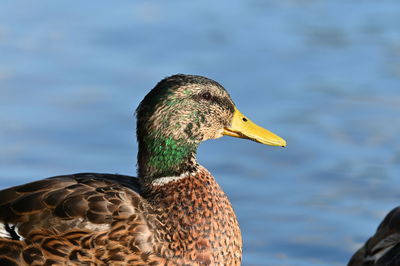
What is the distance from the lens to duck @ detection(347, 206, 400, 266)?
7.74 metres

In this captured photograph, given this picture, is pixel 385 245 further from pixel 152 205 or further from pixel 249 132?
pixel 152 205

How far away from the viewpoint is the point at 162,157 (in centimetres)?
726

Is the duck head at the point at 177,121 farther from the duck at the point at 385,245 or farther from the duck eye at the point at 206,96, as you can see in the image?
the duck at the point at 385,245

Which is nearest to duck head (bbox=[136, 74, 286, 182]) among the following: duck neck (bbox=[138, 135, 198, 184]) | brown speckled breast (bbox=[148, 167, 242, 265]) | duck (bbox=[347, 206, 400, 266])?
duck neck (bbox=[138, 135, 198, 184])

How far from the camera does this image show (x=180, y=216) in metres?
7.28

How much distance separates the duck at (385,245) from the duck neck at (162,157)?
1492 millimetres

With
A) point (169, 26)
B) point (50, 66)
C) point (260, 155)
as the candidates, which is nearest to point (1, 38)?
point (50, 66)

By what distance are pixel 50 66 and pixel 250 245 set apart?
309 centimetres

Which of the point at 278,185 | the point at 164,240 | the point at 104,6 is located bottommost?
the point at 164,240

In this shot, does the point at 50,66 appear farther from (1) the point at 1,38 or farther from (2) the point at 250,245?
(2) the point at 250,245

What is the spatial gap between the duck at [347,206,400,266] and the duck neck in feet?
4.90

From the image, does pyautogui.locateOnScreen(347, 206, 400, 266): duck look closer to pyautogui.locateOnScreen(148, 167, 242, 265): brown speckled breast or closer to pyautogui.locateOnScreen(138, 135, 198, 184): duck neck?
pyautogui.locateOnScreen(148, 167, 242, 265): brown speckled breast

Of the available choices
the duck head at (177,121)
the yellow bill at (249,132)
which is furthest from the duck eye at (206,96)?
the yellow bill at (249,132)

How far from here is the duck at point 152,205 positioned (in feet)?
23.0
